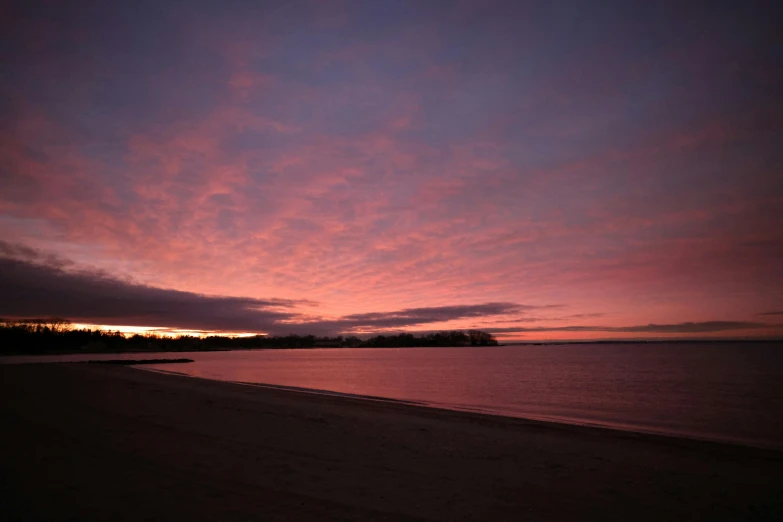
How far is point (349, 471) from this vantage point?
10.2 metres

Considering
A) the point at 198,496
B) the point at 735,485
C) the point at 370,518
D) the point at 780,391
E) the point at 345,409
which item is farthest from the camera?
the point at 780,391

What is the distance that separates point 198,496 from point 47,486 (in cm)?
290

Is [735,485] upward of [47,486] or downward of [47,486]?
downward

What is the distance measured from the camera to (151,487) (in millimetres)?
8219

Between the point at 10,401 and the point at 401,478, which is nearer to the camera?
the point at 401,478

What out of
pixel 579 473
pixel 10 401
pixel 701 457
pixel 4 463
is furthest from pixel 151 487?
pixel 10 401

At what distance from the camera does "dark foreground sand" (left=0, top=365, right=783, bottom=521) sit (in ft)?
25.0

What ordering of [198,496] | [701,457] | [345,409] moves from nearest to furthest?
[198,496], [701,457], [345,409]

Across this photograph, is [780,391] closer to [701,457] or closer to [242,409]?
[701,457]

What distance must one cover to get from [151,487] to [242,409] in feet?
41.0

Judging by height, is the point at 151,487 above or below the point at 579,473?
above

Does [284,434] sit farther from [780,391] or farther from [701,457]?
[780,391]

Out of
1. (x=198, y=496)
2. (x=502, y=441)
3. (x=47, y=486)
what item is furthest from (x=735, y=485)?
(x=47, y=486)

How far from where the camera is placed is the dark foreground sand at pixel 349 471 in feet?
25.0
